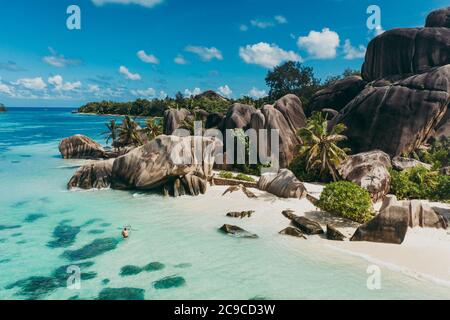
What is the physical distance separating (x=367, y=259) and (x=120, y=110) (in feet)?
460

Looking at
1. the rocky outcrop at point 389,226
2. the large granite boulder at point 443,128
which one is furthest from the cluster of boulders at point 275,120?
the rocky outcrop at point 389,226

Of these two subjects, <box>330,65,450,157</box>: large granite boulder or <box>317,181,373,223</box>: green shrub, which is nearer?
<box>317,181,373,223</box>: green shrub

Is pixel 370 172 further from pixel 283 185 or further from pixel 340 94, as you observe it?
pixel 340 94

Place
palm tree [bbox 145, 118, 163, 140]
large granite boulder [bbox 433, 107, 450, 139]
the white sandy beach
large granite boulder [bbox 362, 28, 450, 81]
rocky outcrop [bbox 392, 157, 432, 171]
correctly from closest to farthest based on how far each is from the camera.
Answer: the white sandy beach → rocky outcrop [bbox 392, 157, 432, 171] → large granite boulder [bbox 433, 107, 450, 139] → large granite boulder [bbox 362, 28, 450, 81] → palm tree [bbox 145, 118, 163, 140]

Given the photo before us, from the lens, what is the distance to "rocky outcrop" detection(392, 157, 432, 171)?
27.0 m

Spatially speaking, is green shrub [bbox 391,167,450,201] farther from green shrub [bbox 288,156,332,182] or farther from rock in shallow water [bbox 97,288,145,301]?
rock in shallow water [bbox 97,288,145,301]

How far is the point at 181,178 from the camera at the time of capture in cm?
2747

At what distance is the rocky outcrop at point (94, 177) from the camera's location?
29.2m

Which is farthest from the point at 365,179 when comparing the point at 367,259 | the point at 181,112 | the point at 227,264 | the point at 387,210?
the point at 181,112

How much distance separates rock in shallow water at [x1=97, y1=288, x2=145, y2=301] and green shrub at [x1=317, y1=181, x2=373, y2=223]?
1327 cm

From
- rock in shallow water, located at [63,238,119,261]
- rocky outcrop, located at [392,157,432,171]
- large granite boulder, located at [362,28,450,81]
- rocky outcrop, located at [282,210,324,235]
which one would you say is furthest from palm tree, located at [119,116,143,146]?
large granite boulder, located at [362,28,450,81]

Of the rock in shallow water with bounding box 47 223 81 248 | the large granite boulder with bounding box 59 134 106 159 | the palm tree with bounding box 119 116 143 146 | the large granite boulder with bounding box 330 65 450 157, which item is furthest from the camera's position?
the large granite boulder with bounding box 59 134 106 159
